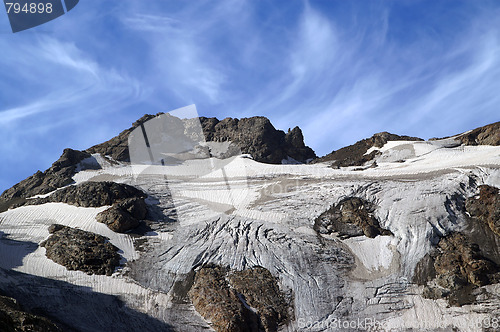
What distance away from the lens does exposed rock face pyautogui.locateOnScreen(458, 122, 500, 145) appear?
120ft

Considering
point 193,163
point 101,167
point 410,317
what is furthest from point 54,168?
point 410,317

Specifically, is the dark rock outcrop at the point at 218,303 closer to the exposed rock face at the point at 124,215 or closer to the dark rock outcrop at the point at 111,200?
the exposed rock face at the point at 124,215

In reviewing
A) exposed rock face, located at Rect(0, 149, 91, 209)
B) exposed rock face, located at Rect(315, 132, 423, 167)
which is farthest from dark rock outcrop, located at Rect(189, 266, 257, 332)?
exposed rock face, located at Rect(315, 132, 423, 167)

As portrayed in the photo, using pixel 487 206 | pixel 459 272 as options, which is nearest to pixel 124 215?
pixel 459 272

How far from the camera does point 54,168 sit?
4156 cm

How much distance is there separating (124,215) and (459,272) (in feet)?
71.5

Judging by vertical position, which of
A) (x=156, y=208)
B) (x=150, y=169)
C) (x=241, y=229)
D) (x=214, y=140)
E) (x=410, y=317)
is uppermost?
(x=214, y=140)

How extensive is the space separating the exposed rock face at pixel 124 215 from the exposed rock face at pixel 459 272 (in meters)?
19.7

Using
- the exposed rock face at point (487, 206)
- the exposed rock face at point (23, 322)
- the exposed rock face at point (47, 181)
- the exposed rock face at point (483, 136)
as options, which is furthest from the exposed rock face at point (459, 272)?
the exposed rock face at point (47, 181)

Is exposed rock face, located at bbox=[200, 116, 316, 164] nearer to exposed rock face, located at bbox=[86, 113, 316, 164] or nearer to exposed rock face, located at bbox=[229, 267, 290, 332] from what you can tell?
exposed rock face, located at bbox=[86, 113, 316, 164]

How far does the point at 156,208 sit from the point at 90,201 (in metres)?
5.10

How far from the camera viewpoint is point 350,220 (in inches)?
1155

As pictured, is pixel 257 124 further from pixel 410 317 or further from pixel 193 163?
pixel 410 317

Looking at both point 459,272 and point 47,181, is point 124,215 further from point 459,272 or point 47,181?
point 459,272
